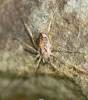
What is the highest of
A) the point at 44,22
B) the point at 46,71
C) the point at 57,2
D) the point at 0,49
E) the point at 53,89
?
the point at 57,2

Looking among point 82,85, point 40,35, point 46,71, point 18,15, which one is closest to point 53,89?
point 46,71

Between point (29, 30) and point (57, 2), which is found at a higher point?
point (57, 2)

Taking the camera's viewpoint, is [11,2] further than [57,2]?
Yes

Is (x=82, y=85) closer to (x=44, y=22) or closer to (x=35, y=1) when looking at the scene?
(x=44, y=22)

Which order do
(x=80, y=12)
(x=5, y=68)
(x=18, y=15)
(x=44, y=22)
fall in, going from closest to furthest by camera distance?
(x=80, y=12), (x=44, y=22), (x=18, y=15), (x=5, y=68)

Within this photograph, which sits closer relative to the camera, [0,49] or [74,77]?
[74,77]

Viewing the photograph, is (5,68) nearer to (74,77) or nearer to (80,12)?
(74,77)

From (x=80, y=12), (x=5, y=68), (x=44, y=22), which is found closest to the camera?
(x=80, y=12)

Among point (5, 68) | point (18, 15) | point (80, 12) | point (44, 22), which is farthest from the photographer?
point (5, 68)

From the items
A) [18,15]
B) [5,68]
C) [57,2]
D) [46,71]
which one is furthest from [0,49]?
[57,2]
